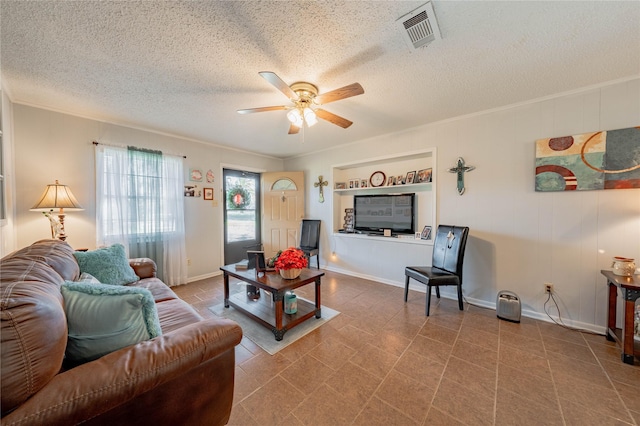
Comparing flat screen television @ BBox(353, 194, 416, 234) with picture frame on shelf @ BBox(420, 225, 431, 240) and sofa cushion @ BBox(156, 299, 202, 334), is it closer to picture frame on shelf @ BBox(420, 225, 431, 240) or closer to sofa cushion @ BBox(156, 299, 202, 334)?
picture frame on shelf @ BBox(420, 225, 431, 240)

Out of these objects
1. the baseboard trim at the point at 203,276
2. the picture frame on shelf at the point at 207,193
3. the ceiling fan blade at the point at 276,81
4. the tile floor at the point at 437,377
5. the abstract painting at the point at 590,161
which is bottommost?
the tile floor at the point at 437,377

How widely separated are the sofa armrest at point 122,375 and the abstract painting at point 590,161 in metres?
3.24

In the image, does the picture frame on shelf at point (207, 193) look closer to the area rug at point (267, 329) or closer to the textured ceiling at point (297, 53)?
the textured ceiling at point (297, 53)

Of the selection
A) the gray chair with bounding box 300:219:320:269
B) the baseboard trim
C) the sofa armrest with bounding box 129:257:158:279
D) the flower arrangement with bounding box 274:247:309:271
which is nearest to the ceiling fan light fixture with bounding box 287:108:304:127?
the flower arrangement with bounding box 274:247:309:271

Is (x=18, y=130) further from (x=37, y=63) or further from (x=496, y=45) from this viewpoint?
(x=496, y=45)

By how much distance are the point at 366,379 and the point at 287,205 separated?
3.45 meters

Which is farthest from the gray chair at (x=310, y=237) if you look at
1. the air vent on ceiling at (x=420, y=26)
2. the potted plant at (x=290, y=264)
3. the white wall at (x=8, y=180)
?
the white wall at (x=8, y=180)

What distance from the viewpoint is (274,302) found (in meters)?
2.19

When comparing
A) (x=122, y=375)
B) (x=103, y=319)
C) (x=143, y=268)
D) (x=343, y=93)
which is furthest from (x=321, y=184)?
(x=122, y=375)

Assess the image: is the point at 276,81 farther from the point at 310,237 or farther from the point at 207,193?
the point at 310,237

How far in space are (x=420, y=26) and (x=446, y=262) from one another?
7.75 ft

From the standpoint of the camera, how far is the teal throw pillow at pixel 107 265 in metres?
1.99

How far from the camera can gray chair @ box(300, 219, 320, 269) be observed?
423 centimetres

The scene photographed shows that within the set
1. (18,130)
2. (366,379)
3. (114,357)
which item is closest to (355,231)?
(366,379)
